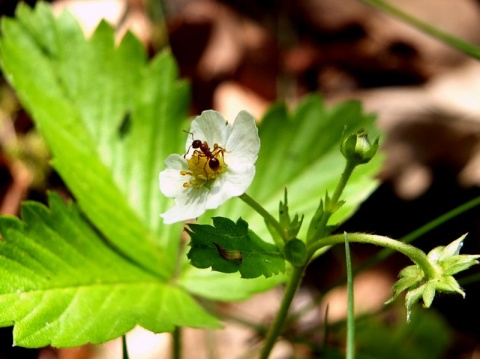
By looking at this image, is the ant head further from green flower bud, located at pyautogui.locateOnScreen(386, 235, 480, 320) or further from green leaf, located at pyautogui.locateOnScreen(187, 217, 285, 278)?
green flower bud, located at pyautogui.locateOnScreen(386, 235, 480, 320)

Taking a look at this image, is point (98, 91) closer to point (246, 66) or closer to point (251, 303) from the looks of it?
point (251, 303)

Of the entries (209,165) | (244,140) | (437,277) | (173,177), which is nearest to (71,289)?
(173,177)

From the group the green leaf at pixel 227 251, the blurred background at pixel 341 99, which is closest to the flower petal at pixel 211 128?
the green leaf at pixel 227 251

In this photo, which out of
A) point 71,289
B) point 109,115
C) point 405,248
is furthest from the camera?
point 109,115

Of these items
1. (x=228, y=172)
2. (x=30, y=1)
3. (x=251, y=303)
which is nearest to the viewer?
(x=228, y=172)

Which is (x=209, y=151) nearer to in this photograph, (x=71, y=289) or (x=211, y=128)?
(x=211, y=128)

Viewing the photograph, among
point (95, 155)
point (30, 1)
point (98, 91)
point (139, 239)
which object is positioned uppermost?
point (30, 1)

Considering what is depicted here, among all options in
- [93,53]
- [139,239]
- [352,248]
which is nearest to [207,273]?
[139,239]
